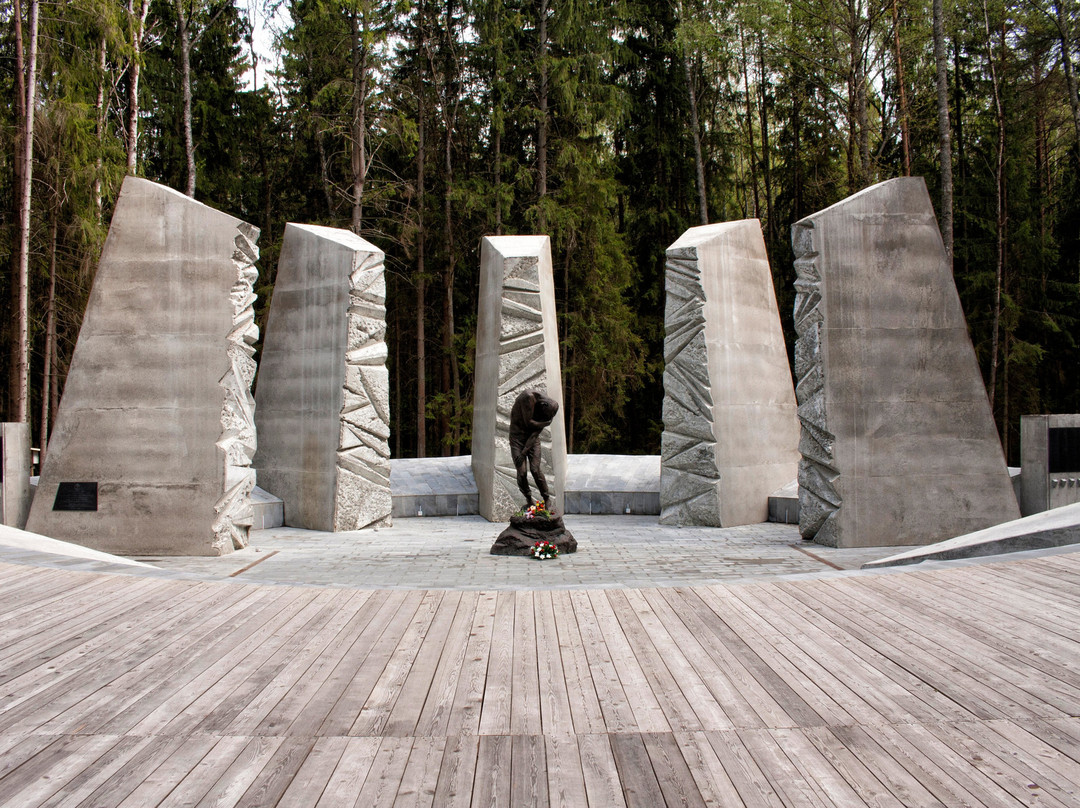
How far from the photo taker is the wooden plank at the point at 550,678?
2.69 metres

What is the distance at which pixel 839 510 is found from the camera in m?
8.14

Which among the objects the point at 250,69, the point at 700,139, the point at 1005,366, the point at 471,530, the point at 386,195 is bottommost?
the point at 471,530

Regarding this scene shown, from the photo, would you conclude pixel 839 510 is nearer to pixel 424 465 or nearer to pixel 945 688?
pixel 945 688

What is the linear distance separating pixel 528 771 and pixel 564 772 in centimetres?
11

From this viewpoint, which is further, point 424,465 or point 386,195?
point 386,195

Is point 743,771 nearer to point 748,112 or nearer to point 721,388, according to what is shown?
point 721,388

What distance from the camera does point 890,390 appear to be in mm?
8273

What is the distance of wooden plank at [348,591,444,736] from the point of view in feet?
8.89

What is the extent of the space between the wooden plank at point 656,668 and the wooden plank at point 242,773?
130cm

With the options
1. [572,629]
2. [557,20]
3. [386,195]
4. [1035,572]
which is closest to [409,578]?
[572,629]

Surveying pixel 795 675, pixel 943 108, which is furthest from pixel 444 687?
pixel 943 108

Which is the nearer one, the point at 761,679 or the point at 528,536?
the point at 761,679

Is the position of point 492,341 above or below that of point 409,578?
above

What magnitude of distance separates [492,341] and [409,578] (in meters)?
5.24
